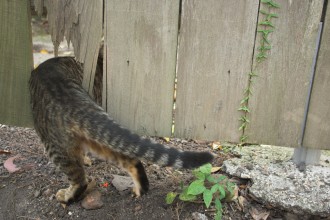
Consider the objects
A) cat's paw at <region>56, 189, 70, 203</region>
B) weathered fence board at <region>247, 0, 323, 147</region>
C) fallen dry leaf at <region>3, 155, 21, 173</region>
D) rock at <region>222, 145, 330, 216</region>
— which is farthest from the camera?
fallen dry leaf at <region>3, 155, 21, 173</region>

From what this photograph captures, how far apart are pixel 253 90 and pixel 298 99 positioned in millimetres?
325

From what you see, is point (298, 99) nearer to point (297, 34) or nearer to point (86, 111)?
point (297, 34)

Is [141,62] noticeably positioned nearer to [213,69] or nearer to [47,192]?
[213,69]

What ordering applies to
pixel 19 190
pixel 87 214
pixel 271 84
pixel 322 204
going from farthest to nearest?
pixel 19 190 < pixel 87 214 < pixel 322 204 < pixel 271 84

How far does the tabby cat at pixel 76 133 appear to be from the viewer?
8.16 ft

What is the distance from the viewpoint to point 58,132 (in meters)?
2.70

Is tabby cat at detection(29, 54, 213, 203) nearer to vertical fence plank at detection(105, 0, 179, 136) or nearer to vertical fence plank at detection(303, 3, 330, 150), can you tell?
vertical fence plank at detection(105, 0, 179, 136)

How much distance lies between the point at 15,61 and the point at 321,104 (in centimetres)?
230

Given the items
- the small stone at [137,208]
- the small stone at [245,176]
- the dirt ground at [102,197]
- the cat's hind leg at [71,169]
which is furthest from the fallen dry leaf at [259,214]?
the cat's hind leg at [71,169]

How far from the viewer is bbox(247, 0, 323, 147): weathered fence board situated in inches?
92.4

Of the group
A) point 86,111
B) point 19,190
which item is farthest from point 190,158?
point 19,190

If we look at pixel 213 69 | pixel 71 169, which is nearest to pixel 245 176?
pixel 213 69

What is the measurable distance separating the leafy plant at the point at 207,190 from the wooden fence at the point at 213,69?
1.02 feet

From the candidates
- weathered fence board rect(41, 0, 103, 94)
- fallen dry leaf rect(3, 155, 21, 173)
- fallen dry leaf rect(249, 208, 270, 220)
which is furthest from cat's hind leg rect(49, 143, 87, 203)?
fallen dry leaf rect(249, 208, 270, 220)
